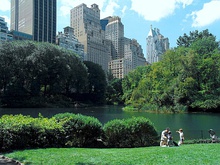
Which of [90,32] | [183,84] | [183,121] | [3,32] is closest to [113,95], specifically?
[183,84]

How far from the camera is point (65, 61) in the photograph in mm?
59562

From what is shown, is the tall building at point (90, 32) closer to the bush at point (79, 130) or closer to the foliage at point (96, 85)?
the foliage at point (96, 85)

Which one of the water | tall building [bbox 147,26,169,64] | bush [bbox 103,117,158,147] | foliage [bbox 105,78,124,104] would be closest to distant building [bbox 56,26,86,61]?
foliage [bbox 105,78,124,104]

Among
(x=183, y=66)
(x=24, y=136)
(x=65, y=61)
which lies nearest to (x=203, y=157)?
(x=24, y=136)

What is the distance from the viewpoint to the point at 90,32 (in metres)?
154

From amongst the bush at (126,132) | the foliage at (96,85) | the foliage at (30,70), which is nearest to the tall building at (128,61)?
the foliage at (96,85)

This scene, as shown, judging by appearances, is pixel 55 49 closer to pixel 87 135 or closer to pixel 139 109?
pixel 139 109

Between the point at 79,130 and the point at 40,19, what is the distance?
128 metres

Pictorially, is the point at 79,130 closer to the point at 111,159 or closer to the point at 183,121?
the point at 111,159

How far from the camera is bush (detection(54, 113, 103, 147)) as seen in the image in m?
11.5

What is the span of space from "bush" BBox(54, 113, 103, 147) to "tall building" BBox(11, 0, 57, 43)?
123 metres

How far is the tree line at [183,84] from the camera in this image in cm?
4547

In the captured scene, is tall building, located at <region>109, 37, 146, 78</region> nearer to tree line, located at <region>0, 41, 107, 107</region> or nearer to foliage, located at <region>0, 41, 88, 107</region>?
tree line, located at <region>0, 41, 107, 107</region>

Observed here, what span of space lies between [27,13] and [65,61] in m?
87.1
